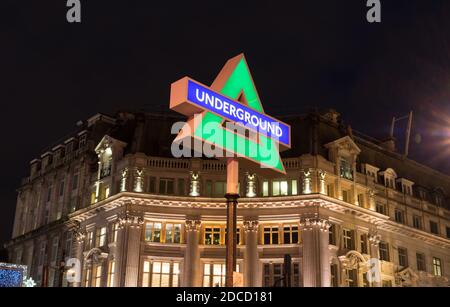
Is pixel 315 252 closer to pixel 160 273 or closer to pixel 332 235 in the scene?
pixel 332 235

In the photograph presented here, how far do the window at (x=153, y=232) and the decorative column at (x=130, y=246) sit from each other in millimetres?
1069

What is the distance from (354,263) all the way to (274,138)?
33.0 m

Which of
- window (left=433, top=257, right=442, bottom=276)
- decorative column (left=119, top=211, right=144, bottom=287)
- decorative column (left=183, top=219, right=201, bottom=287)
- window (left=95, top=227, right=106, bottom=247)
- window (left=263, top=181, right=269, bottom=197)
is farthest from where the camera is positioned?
window (left=433, top=257, right=442, bottom=276)

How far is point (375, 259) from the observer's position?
206ft

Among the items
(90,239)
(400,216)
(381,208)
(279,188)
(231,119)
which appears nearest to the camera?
(231,119)

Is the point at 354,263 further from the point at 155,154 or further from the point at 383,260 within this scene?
the point at 155,154

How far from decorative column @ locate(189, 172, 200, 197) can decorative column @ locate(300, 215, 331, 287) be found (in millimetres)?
10789

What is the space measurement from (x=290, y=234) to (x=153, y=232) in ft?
43.9

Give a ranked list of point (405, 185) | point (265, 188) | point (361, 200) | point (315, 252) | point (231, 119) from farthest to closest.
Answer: point (405, 185)
point (361, 200)
point (265, 188)
point (315, 252)
point (231, 119)

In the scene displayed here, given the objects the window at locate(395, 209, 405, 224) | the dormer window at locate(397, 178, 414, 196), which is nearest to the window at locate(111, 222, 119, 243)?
the window at locate(395, 209, 405, 224)

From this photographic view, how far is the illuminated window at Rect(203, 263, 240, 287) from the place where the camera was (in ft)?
187

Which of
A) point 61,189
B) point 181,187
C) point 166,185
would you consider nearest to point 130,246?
point 166,185

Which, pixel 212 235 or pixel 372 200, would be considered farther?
pixel 372 200

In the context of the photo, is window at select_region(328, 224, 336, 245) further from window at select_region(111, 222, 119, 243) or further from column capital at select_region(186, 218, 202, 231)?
window at select_region(111, 222, 119, 243)
